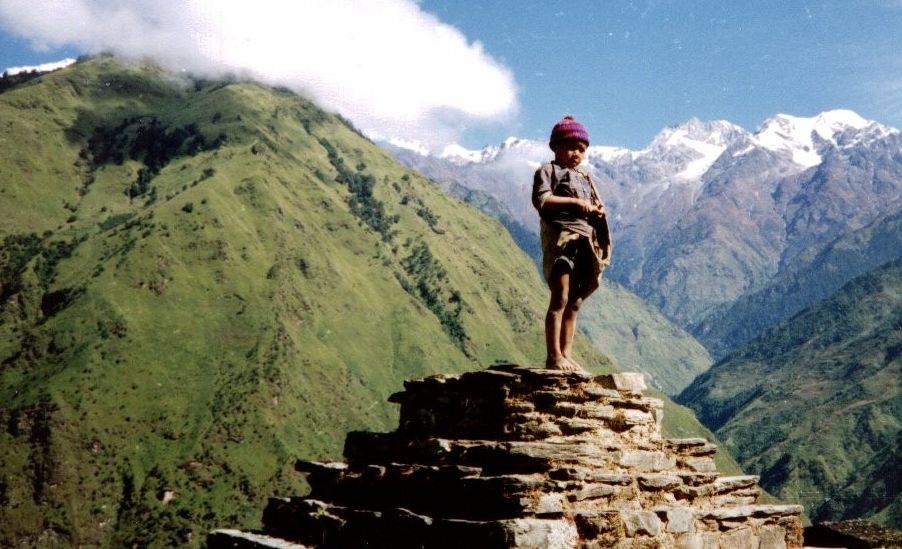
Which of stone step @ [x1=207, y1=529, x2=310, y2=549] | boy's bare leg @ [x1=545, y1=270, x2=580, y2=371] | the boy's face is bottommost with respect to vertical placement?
stone step @ [x1=207, y1=529, x2=310, y2=549]

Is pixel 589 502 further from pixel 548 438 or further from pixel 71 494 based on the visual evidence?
pixel 71 494

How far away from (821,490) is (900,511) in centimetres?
4216

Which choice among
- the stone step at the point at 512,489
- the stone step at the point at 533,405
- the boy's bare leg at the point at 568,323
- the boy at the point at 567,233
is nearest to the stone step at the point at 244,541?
the stone step at the point at 512,489

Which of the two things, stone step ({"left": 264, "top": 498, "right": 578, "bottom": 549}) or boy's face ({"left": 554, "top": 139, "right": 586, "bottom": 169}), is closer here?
stone step ({"left": 264, "top": 498, "right": 578, "bottom": 549})

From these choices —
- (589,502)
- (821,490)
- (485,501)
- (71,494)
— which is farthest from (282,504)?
(821,490)

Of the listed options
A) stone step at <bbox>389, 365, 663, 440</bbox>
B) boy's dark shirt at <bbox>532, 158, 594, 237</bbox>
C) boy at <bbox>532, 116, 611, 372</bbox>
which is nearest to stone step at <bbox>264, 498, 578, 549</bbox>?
stone step at <bbox>389, 365, 663, 440</bbox>

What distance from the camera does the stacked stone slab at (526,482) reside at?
9.80m

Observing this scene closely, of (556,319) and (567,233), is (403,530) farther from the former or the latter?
(567,233)

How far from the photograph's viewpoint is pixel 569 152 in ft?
40.9

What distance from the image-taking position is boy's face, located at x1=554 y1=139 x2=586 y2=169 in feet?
40.9

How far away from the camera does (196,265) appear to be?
174125mm

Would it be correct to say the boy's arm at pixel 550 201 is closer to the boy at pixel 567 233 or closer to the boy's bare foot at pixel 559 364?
the boy at pixel 567 233

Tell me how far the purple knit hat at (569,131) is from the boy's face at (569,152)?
66 millimetres

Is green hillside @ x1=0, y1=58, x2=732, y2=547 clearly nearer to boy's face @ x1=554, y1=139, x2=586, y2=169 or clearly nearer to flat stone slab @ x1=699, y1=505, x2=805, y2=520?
flat stone slab @ x1=699, y1=505, x2=805, y2=520
